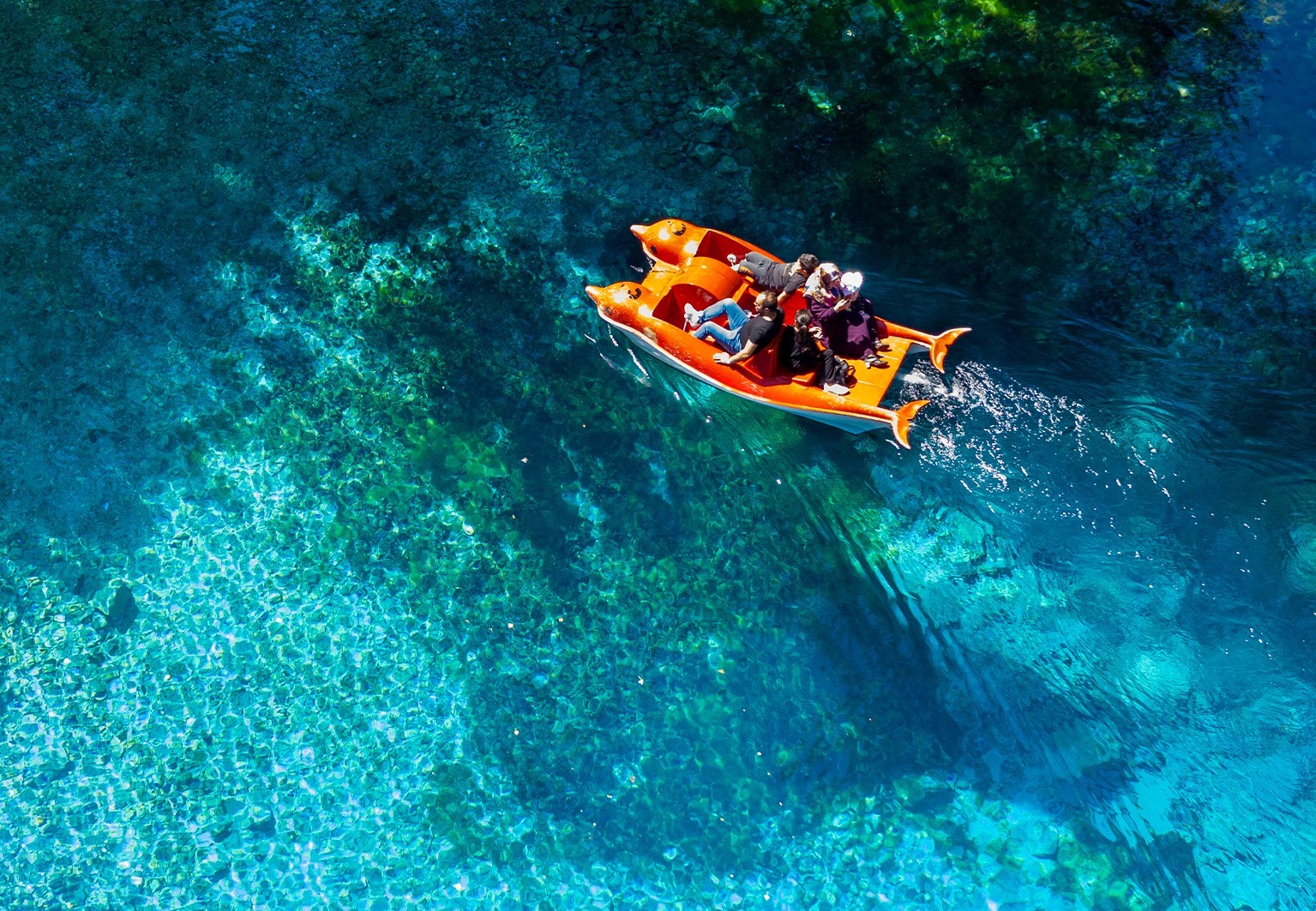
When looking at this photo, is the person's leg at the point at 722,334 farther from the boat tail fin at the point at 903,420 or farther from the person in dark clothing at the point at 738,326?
the boat tail fin at the point at 903,420

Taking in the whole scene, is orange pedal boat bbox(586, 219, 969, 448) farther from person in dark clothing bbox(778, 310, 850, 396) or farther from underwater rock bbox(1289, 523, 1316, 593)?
underwater rock bbox(1289, 523, 1316, 593)

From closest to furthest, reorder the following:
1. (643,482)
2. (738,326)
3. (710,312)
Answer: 1. (738,326)
2. (710,312)
3. (643,482)

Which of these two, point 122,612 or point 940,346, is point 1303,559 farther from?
point 122,612

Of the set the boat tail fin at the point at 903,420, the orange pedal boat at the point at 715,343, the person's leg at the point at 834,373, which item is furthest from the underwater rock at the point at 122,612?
the boat tail fin at the point at 903,420

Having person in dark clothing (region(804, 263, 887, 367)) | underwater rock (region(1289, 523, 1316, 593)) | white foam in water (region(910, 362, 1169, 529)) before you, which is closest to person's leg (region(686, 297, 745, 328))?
person in dark clothing (region(804, 263, 887, 367))

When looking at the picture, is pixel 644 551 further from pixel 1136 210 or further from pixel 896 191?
pixel 1136 210

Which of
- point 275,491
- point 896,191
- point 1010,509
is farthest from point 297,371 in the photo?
point 1010,509

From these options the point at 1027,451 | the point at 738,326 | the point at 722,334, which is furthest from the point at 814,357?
the point at 1027,451
